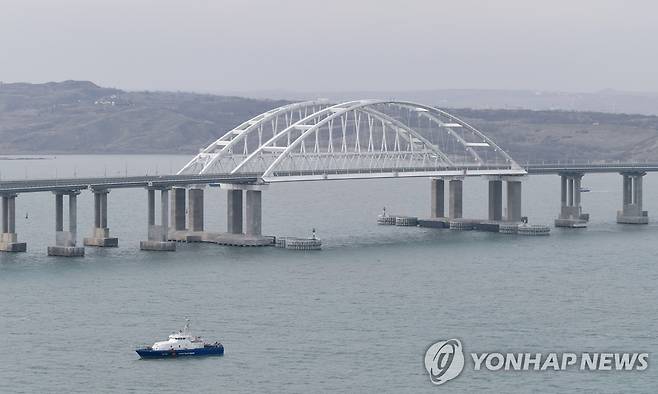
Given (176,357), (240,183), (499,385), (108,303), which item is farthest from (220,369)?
(240,183)

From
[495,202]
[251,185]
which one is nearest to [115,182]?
[251,185]

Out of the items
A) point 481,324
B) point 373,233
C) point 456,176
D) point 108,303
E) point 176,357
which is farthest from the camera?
point 456,176

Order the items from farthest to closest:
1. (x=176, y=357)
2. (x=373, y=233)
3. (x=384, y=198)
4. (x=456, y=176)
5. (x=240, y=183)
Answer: (x=384, y=198) → (x=456, y=176) → (x=373, y=233) → (x=240, y=183) → (x=176, y=357)

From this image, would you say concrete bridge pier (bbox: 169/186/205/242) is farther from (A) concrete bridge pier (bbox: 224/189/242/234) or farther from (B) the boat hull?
(B) the boat hull

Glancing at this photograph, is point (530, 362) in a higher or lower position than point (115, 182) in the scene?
lower

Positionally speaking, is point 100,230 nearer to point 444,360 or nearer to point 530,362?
point 444,360

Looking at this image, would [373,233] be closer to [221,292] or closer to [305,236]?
[305,236]

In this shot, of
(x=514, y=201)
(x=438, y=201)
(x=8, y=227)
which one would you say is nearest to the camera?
(x=8, y=227)
